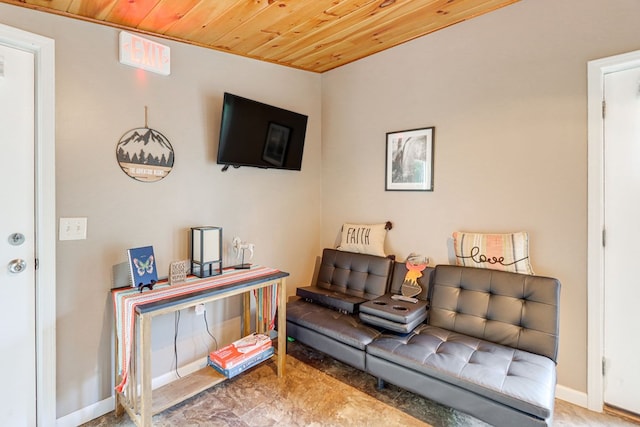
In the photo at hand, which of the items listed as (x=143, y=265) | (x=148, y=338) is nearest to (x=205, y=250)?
(x=143, y=265)

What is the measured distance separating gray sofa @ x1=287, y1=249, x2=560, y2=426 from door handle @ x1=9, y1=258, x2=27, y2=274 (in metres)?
1.68

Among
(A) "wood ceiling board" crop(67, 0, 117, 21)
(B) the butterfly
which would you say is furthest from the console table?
(A) "wood ceiling board" crop(67, 0, 117, 21)

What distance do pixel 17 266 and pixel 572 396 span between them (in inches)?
133

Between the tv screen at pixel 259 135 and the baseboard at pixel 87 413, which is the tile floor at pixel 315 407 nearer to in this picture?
the baseboard at pixel 87 413

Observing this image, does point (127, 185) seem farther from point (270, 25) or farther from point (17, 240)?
point (270, 25)

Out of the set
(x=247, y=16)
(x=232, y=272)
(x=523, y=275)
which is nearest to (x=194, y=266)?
(x=232, y=272)

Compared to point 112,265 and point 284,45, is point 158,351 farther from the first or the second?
point 284,45

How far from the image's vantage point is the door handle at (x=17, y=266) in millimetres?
1743

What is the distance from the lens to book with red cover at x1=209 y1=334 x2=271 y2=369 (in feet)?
7.18

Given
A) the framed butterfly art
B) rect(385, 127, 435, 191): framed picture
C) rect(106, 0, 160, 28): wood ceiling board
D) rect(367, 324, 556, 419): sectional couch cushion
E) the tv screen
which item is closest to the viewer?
rect(367, 324, 556, 419): sectional couch cushion

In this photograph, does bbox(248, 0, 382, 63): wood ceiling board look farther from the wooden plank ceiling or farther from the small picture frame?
the small picture frame

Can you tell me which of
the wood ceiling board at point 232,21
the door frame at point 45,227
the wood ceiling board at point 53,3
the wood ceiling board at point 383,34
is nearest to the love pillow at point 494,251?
the wood ceiling board at point 383,34

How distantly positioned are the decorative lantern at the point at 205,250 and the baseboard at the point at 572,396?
242cm

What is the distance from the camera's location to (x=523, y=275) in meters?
2.04
